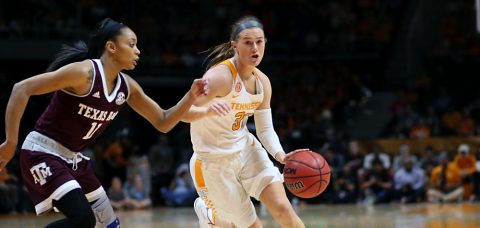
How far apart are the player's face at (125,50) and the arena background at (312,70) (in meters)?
9.77

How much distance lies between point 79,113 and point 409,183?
11806 millimetres

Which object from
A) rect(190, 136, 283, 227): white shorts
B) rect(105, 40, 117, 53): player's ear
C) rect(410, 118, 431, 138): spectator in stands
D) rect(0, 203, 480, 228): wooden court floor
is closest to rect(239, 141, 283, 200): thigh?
rect(190, 136, 283, 227): white shorts

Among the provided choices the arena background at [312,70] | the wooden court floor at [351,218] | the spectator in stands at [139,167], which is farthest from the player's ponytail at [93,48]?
the spectator in stands at [139,167]

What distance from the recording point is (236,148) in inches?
253

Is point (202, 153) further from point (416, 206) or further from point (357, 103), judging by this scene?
point (357, 103)

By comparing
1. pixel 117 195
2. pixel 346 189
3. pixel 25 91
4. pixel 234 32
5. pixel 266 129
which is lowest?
pixel 346 189

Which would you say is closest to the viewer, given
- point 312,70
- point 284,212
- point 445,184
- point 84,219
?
point 84,219

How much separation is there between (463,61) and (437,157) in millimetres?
6507

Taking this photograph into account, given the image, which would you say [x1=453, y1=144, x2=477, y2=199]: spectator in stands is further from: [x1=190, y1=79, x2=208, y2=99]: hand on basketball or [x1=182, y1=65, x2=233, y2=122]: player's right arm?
[x1=190, y1=79, x2=208, y2=99]: hand on basketball

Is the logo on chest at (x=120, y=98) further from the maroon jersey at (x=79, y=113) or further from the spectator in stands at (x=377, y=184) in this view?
the spectator in stands at (x=377, y=184)

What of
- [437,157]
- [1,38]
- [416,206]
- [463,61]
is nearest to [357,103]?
[463,61]

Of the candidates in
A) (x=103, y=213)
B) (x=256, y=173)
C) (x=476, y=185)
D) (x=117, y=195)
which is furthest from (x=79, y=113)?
(x=476, y=185)

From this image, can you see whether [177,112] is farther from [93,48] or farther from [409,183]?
[409,183]

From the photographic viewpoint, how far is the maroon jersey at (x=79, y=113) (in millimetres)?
5516
